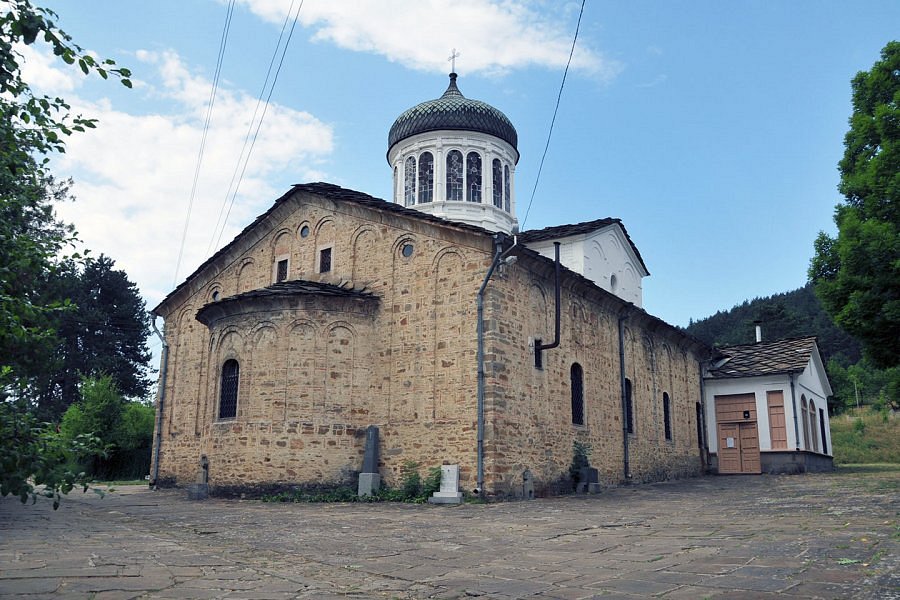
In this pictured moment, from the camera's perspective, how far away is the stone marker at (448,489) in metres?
15.0

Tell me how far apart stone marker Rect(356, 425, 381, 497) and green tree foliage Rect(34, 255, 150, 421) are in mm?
33766

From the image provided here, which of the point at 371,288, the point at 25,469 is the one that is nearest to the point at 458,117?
the point at 371,288

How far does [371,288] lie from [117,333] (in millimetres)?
35712

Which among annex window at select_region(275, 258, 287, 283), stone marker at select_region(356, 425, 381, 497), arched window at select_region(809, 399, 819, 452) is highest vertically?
annex window at select_region(275, 258, 287, 283)

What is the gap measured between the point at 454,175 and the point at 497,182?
64.4 inches

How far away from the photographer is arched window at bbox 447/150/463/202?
2388cm

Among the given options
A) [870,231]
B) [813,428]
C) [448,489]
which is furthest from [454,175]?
[813,428]

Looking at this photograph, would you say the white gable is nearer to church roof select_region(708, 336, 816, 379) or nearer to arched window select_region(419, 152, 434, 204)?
arched window select_region(419, 152, 434, 204)

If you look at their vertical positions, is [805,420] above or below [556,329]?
below

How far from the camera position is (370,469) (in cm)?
1648

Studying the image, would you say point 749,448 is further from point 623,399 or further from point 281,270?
point 281,270

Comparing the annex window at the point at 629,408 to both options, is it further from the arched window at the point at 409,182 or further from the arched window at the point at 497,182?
the arched window at the point at 409,182

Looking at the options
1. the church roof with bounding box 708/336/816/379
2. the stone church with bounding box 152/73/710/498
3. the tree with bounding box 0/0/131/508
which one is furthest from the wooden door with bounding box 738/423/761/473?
the tree with bounding box 0/0/131/508

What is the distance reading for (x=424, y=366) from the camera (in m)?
16.7
